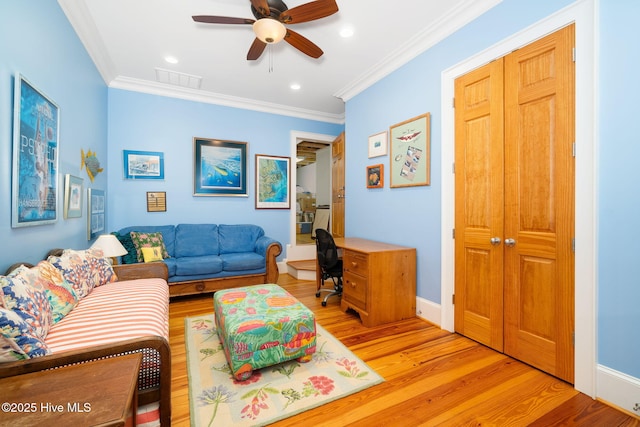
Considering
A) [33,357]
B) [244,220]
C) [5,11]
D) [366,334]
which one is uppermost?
[5,11]

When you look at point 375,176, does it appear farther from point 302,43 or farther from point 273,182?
point 273,182

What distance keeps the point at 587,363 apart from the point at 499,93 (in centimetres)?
200

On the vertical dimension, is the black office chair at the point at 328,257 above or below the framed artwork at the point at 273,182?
below

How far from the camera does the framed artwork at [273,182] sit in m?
4.72

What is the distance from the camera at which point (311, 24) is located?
8.44 ft

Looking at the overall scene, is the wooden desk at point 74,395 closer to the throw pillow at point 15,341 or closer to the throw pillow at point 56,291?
the throw pillow at point 15,341

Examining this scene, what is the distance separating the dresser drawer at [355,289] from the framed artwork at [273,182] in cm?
226

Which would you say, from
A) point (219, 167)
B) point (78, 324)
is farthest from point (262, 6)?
point (219, 167)

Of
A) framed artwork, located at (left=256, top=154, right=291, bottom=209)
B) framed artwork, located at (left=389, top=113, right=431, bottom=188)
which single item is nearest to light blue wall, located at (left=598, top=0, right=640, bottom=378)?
framed artwork, located at (left=389, top=113, right=431, bottom=188)

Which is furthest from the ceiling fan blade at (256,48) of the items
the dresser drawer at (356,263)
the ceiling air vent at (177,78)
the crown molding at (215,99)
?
the dresser drawer at (356,263)

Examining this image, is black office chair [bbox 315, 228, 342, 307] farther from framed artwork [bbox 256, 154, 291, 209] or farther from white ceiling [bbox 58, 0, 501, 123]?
white ceiling [bbox 58, 0, 501, 123]

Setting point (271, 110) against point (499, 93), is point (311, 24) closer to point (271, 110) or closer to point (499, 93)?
point (499, 93)

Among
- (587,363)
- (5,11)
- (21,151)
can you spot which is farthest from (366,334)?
(5,11)

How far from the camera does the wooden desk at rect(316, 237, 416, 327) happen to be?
2.69m
